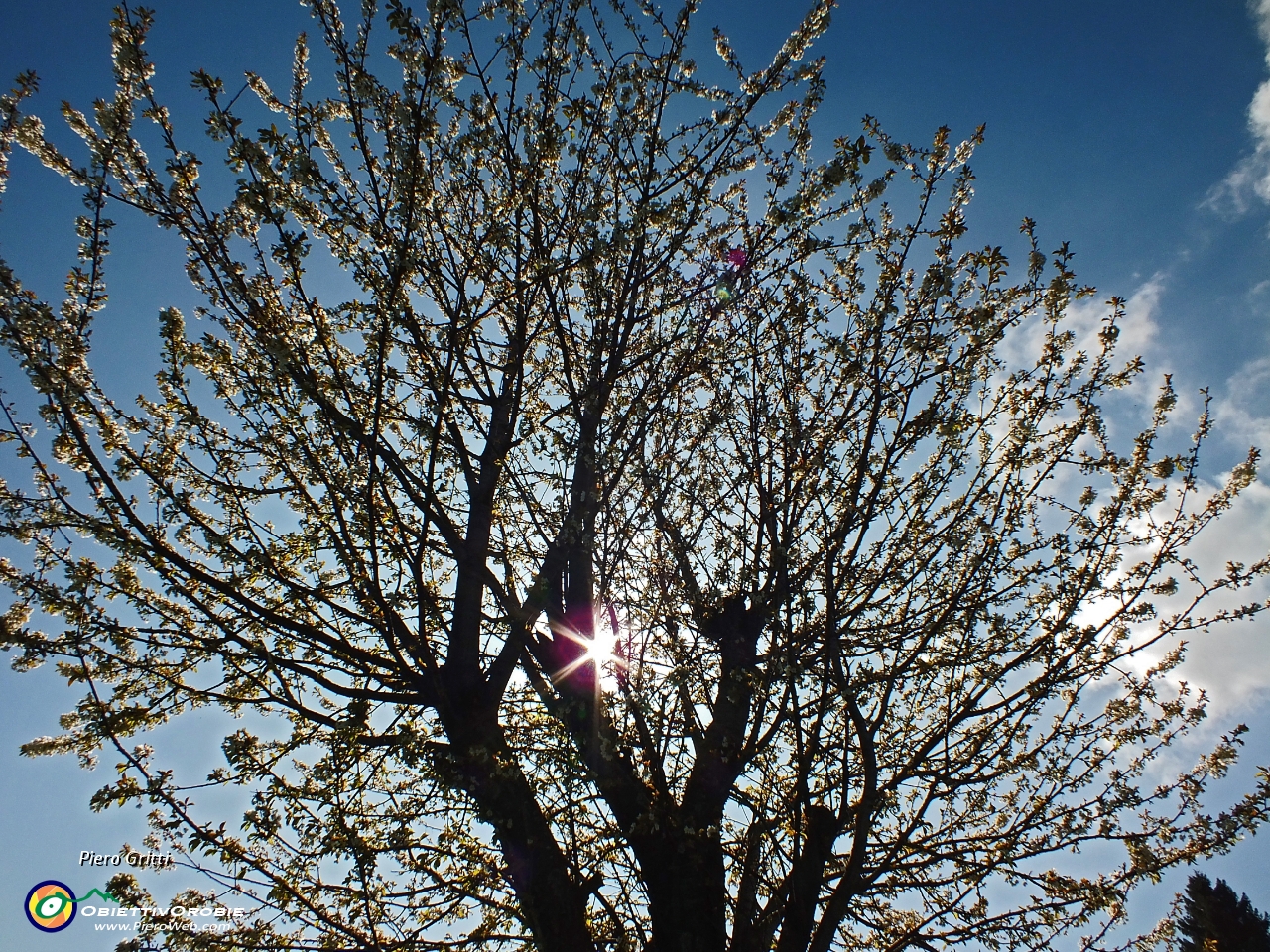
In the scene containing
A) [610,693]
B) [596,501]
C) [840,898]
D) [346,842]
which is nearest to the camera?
[840,898]

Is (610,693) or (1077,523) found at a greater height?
(1077,523)

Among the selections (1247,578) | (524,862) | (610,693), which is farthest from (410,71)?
(1247,578)

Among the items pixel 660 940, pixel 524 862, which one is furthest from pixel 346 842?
pixel 660 940

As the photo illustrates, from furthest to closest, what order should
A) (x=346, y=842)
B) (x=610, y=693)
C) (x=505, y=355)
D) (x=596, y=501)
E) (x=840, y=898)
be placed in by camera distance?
(x=505, y=355)
(x=610, y=693)
(x=596, y=501)
(x=346, y=842)
(x=840, y=898)

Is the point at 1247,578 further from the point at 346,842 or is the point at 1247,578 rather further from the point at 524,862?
the point at 346,842

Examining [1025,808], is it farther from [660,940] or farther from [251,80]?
[251,80]

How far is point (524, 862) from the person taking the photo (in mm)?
4969

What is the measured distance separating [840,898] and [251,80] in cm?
751

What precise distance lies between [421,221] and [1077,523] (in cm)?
622

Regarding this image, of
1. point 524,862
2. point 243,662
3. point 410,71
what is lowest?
point 524,862

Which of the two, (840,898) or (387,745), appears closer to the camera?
(840,898)

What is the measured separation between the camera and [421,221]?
221 inches

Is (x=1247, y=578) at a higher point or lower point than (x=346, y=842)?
higher

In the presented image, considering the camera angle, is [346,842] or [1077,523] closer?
[346,842]
